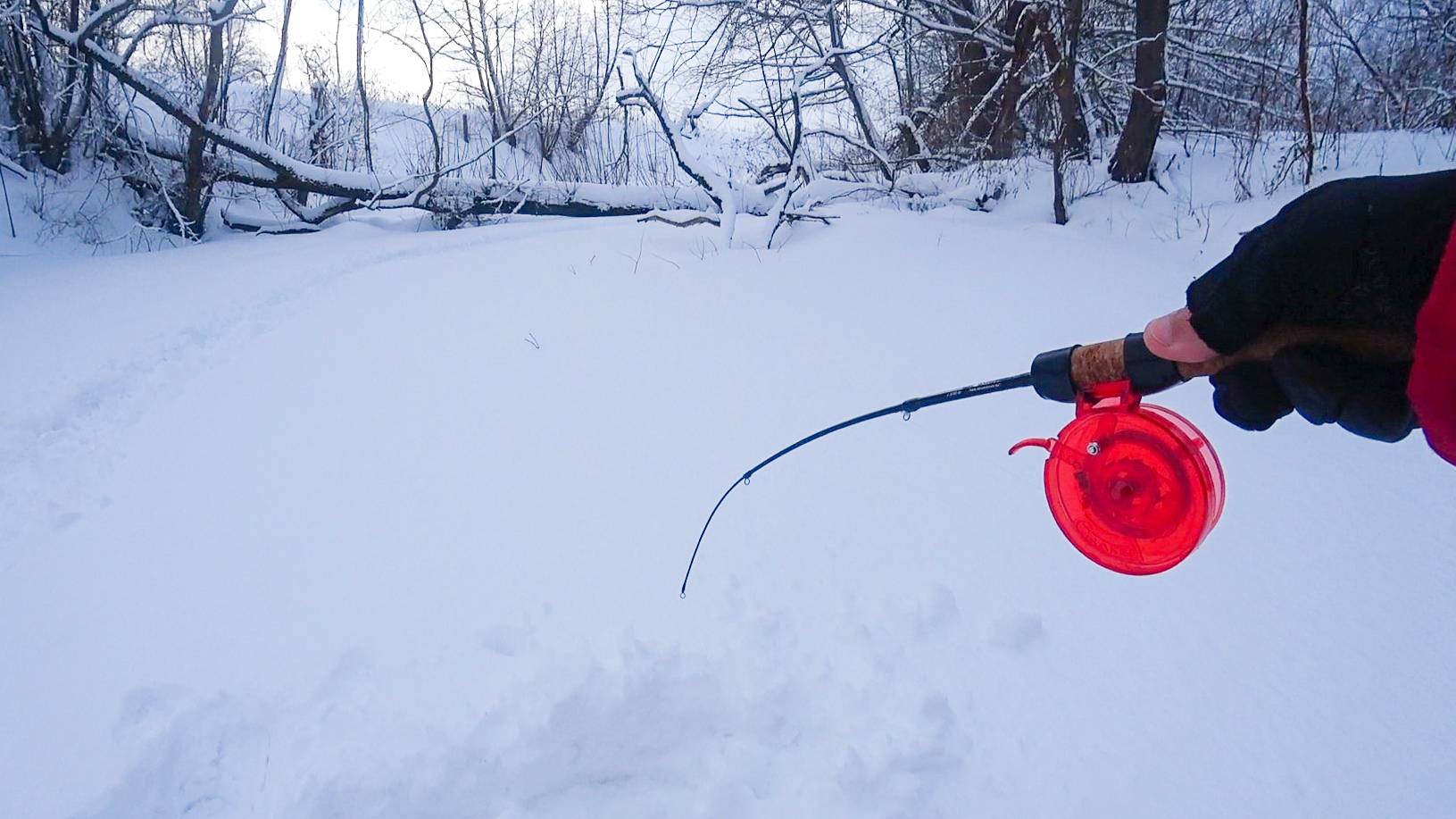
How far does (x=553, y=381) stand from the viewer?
3.52 meters

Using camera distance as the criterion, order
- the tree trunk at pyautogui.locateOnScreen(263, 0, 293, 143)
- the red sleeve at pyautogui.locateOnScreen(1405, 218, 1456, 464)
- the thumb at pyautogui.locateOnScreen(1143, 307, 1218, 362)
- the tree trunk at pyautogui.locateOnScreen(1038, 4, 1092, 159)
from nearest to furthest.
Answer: the red sleeve at pyautogui.locateOnScreen(1405, 218, 1456, 464) → the thumb at pyautogui.locateOnScreen(1143, 307, 1218, 362) → the tree trunk at pyautogui.locateOnScreen(1038, 4, 1092, 159) → the tree trunk at pyautogui.locateOnScreen(263, 0, 293, 143)

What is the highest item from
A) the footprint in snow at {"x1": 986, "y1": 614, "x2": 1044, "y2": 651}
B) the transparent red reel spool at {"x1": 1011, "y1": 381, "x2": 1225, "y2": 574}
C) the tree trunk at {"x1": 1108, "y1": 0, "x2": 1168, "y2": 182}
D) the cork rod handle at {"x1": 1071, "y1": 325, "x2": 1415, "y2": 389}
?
the tree trunk at {"x1": 1108, "y1": 0, "x2": 1168, "y2": 182}

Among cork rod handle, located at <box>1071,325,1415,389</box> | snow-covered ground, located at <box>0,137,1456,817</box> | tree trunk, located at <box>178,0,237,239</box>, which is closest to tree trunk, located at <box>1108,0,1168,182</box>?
snow-covered ground, located at <box>0,137,1456,817</box>

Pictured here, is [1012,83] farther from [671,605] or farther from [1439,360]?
[1439,360]

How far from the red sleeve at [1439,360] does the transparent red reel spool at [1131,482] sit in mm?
291

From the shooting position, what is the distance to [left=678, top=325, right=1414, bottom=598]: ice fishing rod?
3.91ft

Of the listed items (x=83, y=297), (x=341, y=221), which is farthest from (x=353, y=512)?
(x=341, y=221)

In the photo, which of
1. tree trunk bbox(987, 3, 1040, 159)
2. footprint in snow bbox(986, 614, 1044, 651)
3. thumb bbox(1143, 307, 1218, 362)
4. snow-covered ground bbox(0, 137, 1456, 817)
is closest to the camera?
thumb bbox(1143, 307, 1218, 362)

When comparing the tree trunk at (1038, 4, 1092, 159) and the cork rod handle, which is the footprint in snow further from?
the tree trunk at (1038, 4, 1092, 159)

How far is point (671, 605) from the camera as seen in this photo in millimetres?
2117

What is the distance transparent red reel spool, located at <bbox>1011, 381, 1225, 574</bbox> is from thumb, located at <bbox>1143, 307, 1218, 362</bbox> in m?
0.10

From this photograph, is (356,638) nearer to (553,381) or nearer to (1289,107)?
(553,381)

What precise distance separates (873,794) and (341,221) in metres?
9.37

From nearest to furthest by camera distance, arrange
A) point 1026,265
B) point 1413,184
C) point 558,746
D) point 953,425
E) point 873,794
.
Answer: point 1413,184 → point 873,794 → point 558,746 → point 953,425 → point 1026,265
